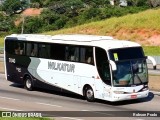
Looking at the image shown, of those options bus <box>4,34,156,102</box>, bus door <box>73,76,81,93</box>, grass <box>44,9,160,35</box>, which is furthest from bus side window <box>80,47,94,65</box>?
grass <box>44,9,160,35</box>

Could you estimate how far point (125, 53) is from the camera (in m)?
21.1

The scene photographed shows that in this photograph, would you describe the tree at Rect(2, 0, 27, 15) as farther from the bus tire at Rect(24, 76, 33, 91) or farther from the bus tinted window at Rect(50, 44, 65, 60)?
the bus tinted window at Rect(50, 44, 65, 60)

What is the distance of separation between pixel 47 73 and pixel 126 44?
5.21 m

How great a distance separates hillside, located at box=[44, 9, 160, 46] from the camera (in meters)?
71.9

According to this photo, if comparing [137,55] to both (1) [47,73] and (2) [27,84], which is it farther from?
(2) [27,84]

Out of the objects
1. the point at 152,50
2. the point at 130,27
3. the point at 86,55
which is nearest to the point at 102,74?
the point at 86,55

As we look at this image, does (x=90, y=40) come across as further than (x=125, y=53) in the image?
Yes

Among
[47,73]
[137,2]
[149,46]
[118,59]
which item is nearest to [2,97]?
[47,73]

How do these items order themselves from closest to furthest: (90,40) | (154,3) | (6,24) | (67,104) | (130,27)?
(67,104), (90,40), (130,27), (154,3), (6,24)

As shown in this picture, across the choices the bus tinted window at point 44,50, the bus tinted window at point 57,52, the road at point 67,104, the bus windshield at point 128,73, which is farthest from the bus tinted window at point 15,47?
the bus windshield at point 128,73

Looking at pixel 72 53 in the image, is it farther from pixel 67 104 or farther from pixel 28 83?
pixel 28 83

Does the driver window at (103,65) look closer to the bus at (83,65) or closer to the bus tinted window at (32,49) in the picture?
the bus at (83,65)

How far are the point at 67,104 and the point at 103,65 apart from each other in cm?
238

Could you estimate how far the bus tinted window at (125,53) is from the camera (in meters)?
20.9
